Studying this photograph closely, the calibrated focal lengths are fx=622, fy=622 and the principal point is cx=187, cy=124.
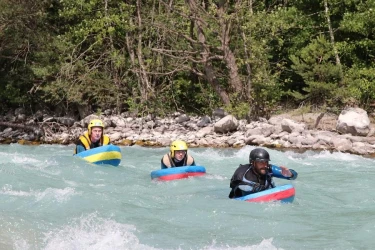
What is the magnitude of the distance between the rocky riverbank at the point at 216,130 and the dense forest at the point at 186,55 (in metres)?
0.47

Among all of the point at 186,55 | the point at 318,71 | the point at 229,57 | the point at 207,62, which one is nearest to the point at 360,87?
the point at 318,71

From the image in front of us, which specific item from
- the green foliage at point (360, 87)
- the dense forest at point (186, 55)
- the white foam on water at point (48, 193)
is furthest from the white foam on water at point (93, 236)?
the green foliage at point (360, 87)

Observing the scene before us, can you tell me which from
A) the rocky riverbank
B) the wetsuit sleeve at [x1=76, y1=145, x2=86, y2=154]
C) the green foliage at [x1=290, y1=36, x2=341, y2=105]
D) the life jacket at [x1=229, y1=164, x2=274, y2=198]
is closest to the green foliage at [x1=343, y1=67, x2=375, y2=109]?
the green foliage at [x1=290, y1=36, x2=341, y2=105]

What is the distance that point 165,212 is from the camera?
7.70m

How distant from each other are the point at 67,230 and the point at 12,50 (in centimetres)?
1471

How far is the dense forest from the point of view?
57.3ft

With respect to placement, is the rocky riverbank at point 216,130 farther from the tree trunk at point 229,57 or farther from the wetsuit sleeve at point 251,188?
the wetsuit sleeve at point 251,188

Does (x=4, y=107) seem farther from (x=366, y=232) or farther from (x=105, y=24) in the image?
(x=366, y=232)

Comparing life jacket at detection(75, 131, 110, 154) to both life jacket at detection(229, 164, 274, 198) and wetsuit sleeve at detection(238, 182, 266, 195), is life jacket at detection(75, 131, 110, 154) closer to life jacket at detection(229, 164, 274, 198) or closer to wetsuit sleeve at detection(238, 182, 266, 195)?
life jacket at detection(229, 164, 274, 198)

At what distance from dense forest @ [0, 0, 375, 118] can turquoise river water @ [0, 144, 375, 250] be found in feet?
21.2

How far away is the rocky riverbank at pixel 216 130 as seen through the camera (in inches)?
595

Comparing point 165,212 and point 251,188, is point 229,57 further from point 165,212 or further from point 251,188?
point 165,212

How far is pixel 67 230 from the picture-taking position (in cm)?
651

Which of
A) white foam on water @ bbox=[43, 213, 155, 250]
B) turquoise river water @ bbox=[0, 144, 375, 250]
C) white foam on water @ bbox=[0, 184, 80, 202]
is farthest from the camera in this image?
white foam on water @ bbox=[0, 184, 80, 202]
